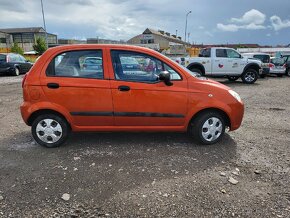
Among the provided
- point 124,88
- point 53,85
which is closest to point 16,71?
point 53,85

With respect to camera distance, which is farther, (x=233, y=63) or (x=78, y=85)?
(x=233, y=63)

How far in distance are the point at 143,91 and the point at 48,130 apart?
1.79m

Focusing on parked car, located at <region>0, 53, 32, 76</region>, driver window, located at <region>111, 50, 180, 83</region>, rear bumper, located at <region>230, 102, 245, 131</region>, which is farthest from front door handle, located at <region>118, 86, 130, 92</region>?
parked car, located at <region>0, 53, 32, 76</region>

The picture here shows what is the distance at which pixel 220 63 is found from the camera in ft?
44.5

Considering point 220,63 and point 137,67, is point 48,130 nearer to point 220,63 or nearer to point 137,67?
point 137,67

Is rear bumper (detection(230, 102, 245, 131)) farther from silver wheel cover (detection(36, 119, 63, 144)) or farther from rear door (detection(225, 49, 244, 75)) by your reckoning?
rear door (detection(225, 49, 244, 75))

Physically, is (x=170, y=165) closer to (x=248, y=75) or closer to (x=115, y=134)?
(x=115, y=134)

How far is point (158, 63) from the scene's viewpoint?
14.4 ft

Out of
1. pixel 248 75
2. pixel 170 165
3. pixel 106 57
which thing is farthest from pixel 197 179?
pixel 248 75

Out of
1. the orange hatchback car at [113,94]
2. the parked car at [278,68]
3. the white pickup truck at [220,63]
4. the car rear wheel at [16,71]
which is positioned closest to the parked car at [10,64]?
the car rear wheel at [16,71]

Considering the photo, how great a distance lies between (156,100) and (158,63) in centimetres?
65

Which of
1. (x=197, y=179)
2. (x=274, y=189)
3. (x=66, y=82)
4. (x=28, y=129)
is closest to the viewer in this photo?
(x=274, y=189)

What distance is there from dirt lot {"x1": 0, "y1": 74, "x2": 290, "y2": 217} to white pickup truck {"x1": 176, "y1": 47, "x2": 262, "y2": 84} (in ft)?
28.1

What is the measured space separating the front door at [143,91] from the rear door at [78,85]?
19 centimetres
